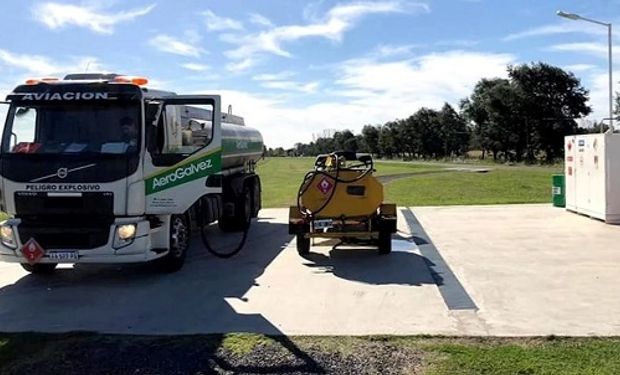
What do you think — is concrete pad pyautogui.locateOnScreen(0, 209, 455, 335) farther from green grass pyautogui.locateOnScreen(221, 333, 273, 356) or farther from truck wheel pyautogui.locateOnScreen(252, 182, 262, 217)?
truck wheel pyautogui.locateOnScreen(252, 182, 262, 217)

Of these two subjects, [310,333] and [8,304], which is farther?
[8,304]

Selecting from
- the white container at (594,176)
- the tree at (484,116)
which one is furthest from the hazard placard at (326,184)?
the tree at (484,116)

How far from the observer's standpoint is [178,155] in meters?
9.73

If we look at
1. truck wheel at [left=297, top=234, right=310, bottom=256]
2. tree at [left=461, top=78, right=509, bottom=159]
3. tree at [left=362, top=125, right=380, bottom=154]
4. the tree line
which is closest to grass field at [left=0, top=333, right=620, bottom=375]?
truck wheel at [left=297, top=234, right=310, bottom=256]

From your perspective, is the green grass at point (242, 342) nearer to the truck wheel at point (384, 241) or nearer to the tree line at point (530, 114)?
the truck wheel at point (384, 241)

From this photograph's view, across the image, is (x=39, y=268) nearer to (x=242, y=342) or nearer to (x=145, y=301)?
(x=145, y=301)

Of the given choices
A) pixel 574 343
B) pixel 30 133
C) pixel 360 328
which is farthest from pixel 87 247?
pixel 574 343

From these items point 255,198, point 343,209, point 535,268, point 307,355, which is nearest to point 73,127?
point 343,209

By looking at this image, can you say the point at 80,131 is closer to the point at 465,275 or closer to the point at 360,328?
the point at 360,328

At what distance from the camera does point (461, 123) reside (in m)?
105

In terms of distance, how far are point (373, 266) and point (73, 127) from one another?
4.80 meters

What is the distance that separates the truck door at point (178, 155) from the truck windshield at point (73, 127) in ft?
1.01

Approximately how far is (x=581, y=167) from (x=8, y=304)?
42.8 ft

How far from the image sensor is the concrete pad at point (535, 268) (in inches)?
267
